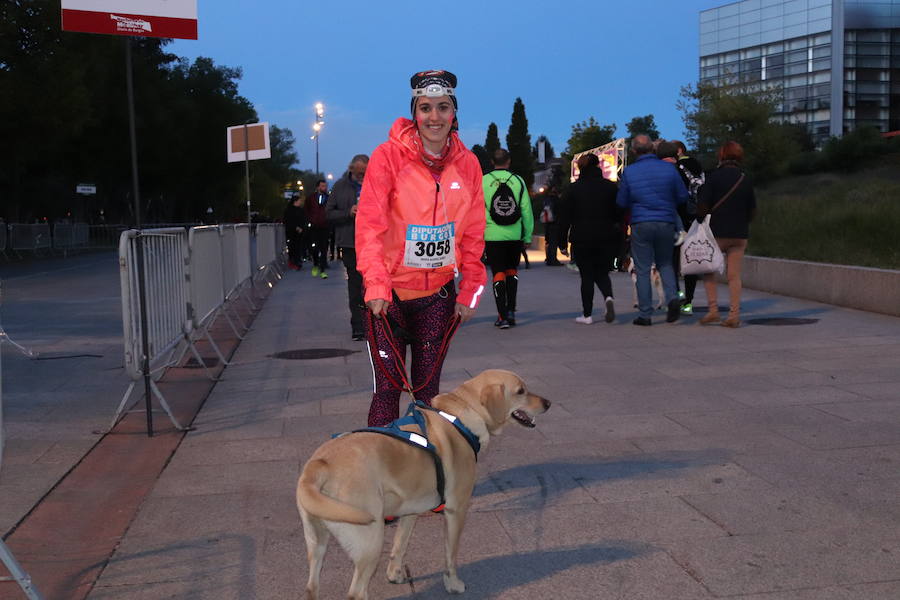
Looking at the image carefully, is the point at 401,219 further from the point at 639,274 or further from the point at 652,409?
the point at 639,274

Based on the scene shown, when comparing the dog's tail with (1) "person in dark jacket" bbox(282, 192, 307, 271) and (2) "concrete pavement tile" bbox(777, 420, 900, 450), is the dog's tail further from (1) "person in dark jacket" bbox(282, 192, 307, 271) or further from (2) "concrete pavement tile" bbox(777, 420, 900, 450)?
(1) "person in dark jacket" bbox(282, 192, 307, 271)

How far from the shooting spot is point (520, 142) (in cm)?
10369

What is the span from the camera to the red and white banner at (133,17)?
5848mm

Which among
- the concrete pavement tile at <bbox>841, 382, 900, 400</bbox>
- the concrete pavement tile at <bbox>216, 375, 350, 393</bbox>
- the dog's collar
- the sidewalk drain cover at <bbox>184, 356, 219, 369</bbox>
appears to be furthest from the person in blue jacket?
the dog's collar

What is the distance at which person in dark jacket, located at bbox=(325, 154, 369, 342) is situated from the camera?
1042 cm

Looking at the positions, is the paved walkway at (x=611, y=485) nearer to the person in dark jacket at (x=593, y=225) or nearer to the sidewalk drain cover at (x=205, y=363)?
the sidewalk drain cover at (x=205, y=363)

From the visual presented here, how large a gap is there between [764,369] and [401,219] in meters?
4.85

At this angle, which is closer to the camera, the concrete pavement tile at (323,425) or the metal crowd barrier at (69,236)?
the concrete pavement tile at (323,425)

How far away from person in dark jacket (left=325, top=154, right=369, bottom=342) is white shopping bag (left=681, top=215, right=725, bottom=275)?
363 cm

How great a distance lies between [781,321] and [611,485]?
7062 mm

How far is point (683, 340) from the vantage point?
9805 millimetres

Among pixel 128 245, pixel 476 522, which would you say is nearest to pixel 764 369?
pixel 476 522

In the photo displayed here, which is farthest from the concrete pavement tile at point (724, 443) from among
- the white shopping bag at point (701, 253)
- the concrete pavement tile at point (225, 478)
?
the white shopping bag at point (701, 253)

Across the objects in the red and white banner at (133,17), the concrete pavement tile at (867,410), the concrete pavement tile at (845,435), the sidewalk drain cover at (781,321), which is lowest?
the concrete pavement tile at (845,435)
